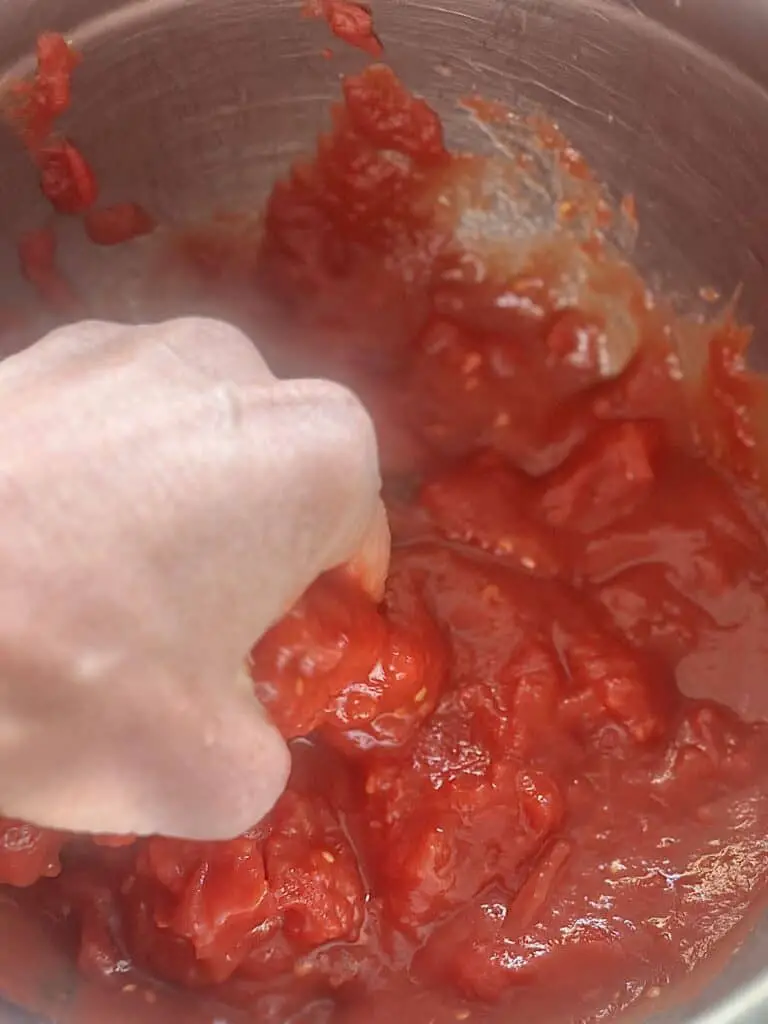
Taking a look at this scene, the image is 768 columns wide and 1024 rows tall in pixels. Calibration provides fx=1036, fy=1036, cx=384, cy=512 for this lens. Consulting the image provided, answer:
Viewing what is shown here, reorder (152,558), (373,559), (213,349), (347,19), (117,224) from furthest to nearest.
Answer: (117,224)
(347,19)
(373,559)
(213,349)
(152,558)

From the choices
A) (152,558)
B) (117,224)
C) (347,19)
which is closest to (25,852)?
(152,558)

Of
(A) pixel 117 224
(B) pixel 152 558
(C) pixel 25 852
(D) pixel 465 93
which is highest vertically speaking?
(D) pixel 465 93

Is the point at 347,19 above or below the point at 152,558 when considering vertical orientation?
above

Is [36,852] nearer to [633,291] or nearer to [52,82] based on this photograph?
[52,82]

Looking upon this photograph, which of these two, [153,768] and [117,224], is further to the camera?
[117,224]

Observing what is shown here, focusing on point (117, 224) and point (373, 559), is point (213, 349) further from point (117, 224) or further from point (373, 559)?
point (117, 224)

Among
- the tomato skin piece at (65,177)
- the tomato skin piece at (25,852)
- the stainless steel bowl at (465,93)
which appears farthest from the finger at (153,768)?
the tomato skin piece at (65,177)

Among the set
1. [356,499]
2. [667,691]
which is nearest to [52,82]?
[356,499]
